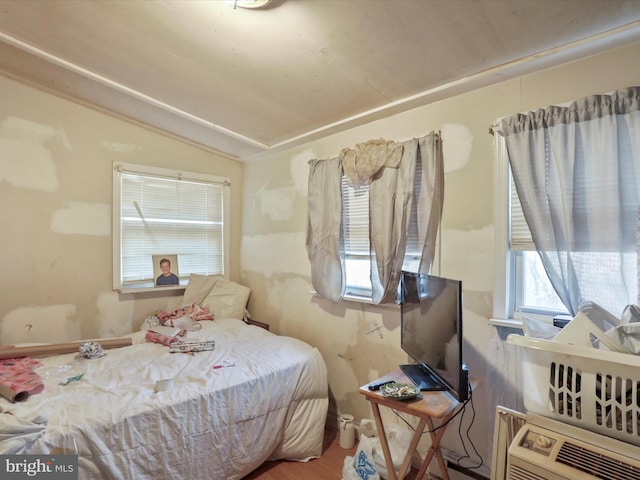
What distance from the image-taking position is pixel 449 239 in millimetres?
2049

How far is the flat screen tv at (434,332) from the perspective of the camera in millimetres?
1492

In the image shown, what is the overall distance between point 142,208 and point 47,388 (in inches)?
72.0

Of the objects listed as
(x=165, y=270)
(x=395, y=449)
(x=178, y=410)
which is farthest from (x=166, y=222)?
(x=395, y=449)

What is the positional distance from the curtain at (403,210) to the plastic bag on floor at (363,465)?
0.90 metres

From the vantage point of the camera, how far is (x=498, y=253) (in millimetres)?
1843

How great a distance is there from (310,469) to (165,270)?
2256 mm

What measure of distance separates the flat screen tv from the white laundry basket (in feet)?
1.10

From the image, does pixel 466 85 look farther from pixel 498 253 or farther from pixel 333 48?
pixel 498 253

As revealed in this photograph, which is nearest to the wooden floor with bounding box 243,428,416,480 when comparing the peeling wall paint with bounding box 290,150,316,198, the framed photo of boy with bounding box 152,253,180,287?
the framed photo of boy with bounding box 152,253,180,287

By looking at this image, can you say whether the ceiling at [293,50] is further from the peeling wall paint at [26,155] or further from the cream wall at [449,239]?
the peeling wall paint at [26,155]

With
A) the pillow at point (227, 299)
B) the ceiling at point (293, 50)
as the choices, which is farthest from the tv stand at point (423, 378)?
the pillow at point (227, 299)

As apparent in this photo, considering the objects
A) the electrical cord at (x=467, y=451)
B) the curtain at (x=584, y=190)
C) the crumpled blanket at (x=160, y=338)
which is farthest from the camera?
the crumpled blanket at (x=160, y=338)

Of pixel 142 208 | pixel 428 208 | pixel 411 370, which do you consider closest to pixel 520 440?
pixel 411 370

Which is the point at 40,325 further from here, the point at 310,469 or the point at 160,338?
the point at 310,469
